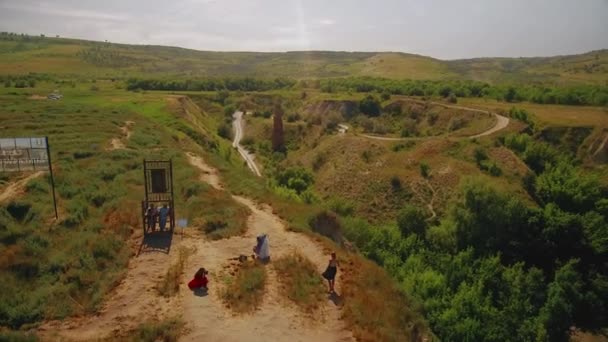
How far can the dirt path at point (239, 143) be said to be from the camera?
54.3 m

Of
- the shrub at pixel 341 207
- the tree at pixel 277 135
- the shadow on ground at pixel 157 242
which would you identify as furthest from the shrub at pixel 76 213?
the tree at pixel 277 135

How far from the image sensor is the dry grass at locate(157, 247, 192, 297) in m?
14.9

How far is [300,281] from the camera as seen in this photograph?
1631cm

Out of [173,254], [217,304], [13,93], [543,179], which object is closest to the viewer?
[217,304]

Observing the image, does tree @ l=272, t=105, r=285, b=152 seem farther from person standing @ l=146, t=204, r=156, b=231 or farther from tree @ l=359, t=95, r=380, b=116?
person standing @ l=146, t=204, r=156, b=231

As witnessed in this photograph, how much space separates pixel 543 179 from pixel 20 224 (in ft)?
134

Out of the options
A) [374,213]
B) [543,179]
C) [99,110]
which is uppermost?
[99,110]

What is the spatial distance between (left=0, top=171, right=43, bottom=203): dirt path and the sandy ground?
9.20 meters

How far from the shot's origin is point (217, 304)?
14445mm

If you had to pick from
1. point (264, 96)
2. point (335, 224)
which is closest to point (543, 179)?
point (335, 224)

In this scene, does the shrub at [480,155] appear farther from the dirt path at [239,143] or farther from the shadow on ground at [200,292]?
the shadow on ground at [200,292]

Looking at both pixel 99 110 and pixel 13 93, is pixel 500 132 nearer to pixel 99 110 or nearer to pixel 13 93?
pixel 99 110

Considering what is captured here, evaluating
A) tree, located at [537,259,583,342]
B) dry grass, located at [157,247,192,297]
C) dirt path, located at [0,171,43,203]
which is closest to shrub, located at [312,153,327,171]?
tree, located at [537,259,583,342]

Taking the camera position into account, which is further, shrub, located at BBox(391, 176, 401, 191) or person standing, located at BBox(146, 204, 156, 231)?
shrub, located at BBox(391, 176, 401, 191)
